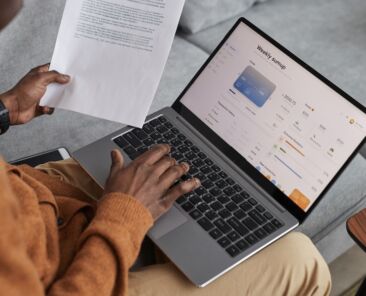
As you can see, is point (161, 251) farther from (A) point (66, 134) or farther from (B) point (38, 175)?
(A) point (66, 134)

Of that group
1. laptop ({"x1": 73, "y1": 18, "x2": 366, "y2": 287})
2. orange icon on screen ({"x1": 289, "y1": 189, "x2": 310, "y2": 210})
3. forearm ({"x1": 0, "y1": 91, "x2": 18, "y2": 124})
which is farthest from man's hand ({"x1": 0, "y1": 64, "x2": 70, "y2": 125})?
orange icon on screen ({"x1": 289, "y1": 189, "x2": 310, "y2": 210})

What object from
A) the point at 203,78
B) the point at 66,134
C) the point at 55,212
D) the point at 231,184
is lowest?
the point at 66,134

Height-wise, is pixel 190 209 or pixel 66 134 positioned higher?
pixel 190 209

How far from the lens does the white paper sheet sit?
99cm

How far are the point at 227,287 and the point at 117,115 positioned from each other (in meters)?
0.34

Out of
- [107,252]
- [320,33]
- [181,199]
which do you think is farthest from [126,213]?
[320,33]

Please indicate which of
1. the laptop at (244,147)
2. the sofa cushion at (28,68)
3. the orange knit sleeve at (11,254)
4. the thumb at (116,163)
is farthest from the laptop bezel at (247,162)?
the orange knit sleeve at (11,254)

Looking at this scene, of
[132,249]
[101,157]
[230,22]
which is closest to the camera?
[132,249]

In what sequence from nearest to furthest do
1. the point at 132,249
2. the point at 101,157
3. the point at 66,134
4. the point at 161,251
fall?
the point at 132,249 → the point at 161,251 → the point at 101,157 → the point at 66,134

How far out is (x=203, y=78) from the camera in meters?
1.13

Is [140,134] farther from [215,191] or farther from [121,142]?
[215,191]

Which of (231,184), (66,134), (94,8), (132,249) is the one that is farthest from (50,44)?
(132,249)

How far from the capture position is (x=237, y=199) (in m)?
1.02

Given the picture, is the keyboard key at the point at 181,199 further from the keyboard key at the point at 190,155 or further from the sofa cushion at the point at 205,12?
the sofa cushion at the point at 205,12
